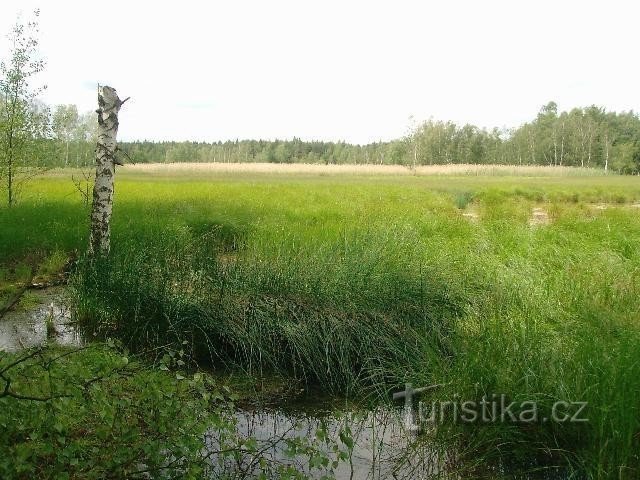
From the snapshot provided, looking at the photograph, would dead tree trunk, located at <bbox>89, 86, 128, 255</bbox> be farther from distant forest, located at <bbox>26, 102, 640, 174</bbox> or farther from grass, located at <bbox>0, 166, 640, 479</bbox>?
distant forest, located at <bbox>26, 102, 640, 174</bbox>

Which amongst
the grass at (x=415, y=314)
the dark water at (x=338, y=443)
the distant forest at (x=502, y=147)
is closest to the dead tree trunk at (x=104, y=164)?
the grass at (x=415, y=314)

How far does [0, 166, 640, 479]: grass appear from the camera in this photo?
3.76 m

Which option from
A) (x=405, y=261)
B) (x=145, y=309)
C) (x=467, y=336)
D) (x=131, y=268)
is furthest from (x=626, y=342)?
(x=131, y=268)

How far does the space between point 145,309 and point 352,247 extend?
2.71 meters

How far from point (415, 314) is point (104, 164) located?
13.9 feet

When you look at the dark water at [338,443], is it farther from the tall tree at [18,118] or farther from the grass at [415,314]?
the tall tree at [18,118]

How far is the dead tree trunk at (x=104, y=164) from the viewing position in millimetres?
7129

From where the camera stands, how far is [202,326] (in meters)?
5.63

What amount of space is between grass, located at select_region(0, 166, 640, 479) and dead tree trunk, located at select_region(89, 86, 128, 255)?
0.68m

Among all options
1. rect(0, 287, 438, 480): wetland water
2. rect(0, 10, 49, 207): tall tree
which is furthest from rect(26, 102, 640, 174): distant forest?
rect(0, 287, 438, 480): wetland water

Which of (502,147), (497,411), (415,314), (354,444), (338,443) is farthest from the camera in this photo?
(502,147)

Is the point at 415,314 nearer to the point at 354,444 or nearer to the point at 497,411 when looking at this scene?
the point at 497,411

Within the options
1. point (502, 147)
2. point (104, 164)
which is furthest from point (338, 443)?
point (502, 147)

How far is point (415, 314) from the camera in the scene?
5.77m
